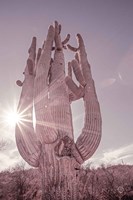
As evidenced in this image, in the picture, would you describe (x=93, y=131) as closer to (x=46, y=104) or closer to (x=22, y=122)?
(x=46, y=104)

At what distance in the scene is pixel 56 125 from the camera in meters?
4.88

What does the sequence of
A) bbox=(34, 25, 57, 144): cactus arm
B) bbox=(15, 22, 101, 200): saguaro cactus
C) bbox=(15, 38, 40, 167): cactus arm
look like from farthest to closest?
bbox=(15, 38, 40, 167): cactus arm
bbox=(34, 25, 57, 144): cactus arm
bbox=(15, 22, 101, 200): saguaro cactus

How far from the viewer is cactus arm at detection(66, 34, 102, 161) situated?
16.4ft

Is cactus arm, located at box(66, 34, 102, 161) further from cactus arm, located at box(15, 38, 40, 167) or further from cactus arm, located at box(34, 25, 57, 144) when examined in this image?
cactus arm, located at box(15, 38, 40, 167)

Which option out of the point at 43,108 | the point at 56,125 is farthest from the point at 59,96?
the point at 56,125


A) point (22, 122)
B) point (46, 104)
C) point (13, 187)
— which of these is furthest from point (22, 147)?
point (13, 187)

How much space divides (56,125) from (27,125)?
2.86 ft

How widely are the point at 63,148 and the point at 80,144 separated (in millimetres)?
419

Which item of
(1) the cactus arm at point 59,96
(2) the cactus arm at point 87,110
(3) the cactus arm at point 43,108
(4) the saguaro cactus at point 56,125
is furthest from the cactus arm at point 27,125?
(2) the cactus arm at point 87,110

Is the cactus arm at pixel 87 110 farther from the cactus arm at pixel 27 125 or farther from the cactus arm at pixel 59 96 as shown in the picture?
the cactus arm at pixel 27 125

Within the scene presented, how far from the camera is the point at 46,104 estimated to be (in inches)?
196

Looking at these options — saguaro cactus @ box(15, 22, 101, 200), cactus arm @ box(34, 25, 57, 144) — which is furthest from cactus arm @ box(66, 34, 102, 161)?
cactus arm @ box(34, 25, 57, 144)

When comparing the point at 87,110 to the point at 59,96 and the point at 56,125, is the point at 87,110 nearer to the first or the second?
the point at 59,96

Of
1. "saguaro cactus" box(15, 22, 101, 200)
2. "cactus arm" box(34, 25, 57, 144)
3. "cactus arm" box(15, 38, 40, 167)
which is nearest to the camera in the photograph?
"saguaro cactus" box(15, 22, 101, 200)
